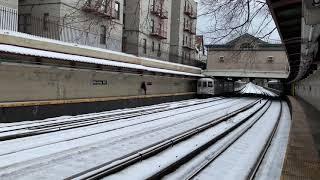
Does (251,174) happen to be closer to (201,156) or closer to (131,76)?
(201,156)

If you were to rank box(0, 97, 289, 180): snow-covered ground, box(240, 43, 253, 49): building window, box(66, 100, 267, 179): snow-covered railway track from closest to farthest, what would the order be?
box(66, 100, 267, 179): snow-covered railway track → box(0, 97, 289, 180): snow-covered ground → box(240, 43, 253, 49): building window

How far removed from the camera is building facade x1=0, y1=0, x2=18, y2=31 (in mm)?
25328

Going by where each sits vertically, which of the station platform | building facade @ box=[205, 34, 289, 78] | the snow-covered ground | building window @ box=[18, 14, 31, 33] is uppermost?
building window @ box=[18, 14, 31, 33]

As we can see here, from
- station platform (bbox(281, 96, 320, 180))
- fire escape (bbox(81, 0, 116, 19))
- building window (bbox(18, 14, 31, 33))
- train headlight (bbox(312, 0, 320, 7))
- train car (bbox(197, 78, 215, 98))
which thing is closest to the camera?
train headlight (bbox(312, 0, 320, 7))

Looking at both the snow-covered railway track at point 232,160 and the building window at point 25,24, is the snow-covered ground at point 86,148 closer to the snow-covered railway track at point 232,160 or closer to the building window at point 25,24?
the snow-covered railway track at point 232,160

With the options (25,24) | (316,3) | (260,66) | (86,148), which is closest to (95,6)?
(316,3)

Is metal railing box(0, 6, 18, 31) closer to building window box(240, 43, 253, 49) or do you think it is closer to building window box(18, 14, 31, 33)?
building window box(18, 14, 31, 33)

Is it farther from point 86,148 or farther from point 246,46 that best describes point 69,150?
point 246,46

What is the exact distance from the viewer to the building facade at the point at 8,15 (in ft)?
83.1

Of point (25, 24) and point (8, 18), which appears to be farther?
point (25, 24)

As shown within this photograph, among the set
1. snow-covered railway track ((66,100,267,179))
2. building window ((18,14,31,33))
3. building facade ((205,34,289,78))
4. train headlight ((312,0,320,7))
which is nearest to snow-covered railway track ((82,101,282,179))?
snow-covered railway track ((66,100,267,179))

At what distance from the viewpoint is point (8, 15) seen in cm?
2600

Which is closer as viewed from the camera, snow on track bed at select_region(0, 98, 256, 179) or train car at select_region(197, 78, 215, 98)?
snow on track bed at select_region(0, 98, 256, 179)

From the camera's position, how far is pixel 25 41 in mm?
21109
